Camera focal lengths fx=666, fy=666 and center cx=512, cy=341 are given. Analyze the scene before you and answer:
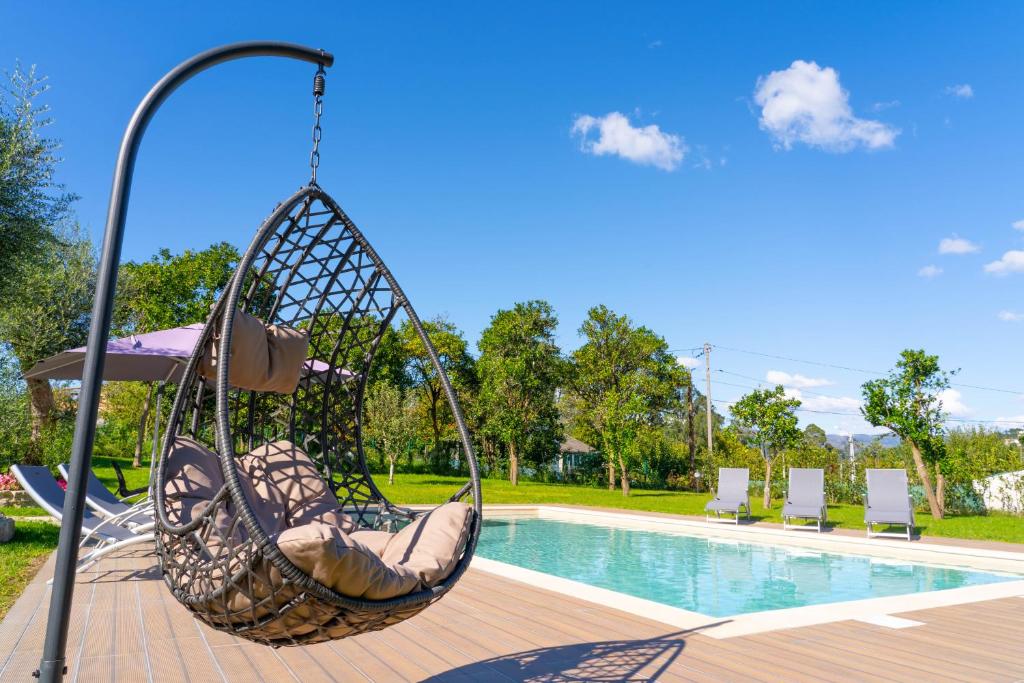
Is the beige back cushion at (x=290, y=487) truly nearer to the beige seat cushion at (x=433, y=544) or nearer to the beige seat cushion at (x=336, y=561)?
the beige seat cushion at (x=433, y=544)

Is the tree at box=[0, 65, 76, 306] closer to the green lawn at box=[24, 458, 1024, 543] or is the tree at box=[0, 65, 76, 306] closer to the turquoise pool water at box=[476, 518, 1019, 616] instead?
the green lawn at box=[24, 458, 1024, 543]

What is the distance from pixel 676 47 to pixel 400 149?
6575 millimetres

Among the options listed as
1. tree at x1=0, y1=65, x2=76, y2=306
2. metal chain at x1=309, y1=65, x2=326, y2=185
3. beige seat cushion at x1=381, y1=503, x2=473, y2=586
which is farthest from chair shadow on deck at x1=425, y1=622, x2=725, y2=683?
tree at x1=0, y1=65, x2=76, y2=306

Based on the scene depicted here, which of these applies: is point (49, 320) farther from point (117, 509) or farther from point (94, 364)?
point (94, 364)

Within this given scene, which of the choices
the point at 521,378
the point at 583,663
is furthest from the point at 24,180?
the point at 521,378

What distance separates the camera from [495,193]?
19.9 m

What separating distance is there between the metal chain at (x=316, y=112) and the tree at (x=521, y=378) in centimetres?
2139

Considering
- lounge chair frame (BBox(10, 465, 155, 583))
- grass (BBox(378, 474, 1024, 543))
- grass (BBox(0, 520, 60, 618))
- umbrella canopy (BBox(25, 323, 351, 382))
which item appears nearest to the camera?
grass (BBox(0, 520, 60, 618))

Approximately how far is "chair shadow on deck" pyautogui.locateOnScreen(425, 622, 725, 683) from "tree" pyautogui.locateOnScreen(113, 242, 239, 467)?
2025 cm

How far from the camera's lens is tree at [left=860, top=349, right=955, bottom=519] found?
13.1 m

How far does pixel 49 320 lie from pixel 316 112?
1475cm

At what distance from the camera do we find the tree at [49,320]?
14.5m

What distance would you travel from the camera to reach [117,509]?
21.2 ft

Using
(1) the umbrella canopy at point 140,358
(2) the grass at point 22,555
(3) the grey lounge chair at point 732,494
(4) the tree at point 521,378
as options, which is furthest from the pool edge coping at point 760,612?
(4) the tree at point 521,378
